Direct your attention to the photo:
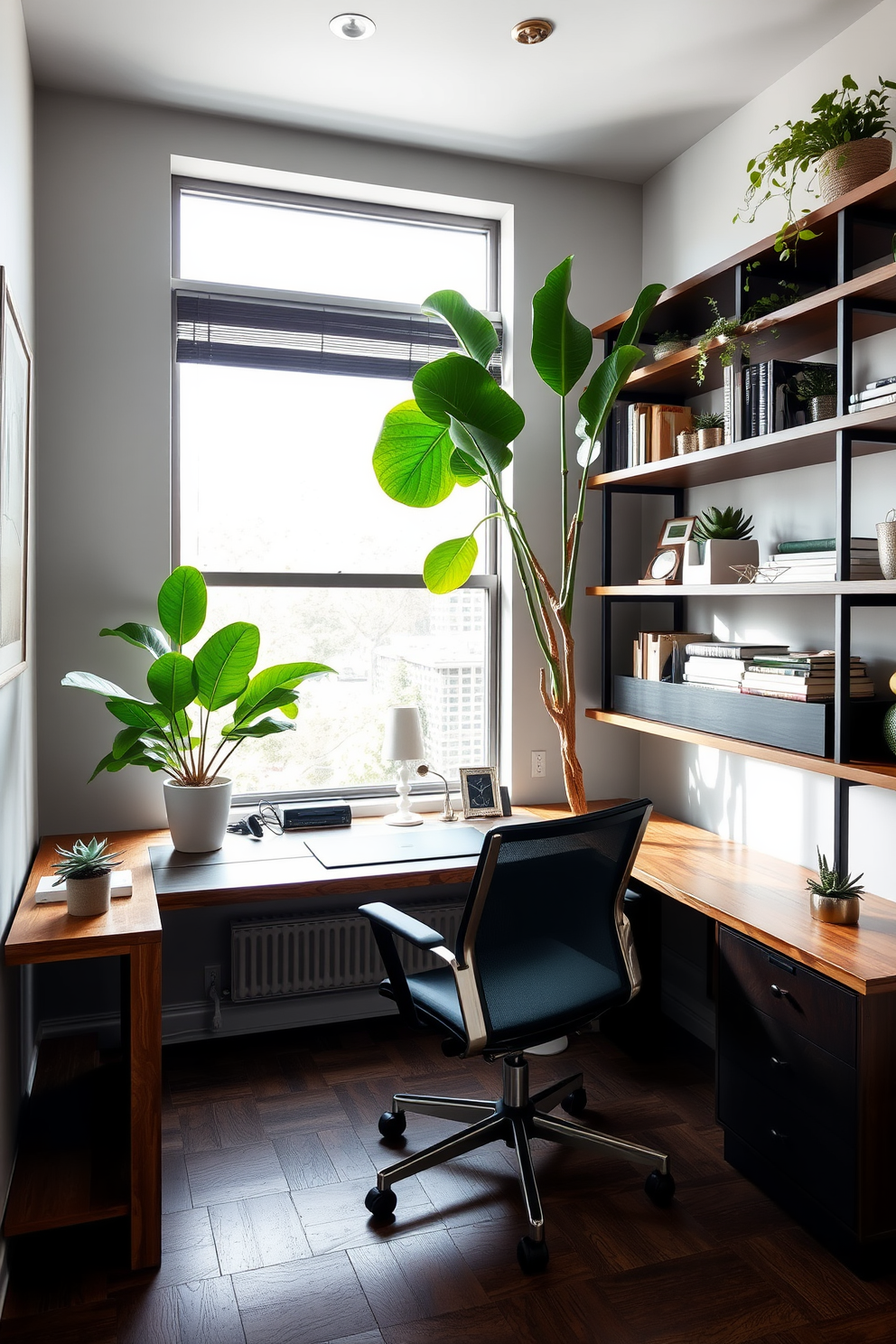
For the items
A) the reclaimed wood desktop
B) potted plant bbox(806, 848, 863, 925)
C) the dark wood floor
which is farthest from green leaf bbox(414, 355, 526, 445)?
the dark wood floor

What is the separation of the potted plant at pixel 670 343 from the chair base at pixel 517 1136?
6.91 ft

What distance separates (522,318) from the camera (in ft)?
11.5

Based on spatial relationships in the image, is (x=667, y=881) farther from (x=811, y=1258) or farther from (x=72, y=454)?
(x=72, y=454)

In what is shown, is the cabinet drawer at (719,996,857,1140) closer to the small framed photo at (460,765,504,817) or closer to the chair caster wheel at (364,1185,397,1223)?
the chair caster wheel at (364,1185,397,1223)

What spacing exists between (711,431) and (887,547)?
0.75 meters

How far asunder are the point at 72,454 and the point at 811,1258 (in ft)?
9.49

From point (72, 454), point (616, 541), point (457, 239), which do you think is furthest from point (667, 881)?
point (457, 239)

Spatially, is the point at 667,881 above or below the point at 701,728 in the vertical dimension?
below

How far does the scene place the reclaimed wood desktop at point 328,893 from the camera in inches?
78.1

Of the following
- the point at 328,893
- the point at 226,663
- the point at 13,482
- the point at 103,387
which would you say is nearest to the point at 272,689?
the point at 226,663

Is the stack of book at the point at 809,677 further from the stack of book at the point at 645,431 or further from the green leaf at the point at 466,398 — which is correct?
the green leaf at the point at 466,398

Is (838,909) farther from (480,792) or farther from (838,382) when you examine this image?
(480,792)

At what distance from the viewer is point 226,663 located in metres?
2.84

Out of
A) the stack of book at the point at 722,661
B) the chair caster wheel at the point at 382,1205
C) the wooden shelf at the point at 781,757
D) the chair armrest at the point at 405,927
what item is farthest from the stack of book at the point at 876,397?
the chair caster wheel at the point at 382,1205
